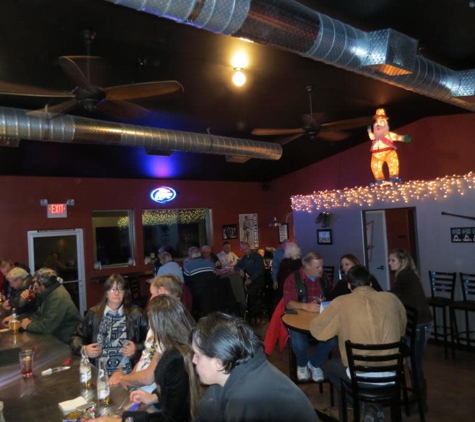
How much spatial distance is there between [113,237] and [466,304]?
6751 millimetres

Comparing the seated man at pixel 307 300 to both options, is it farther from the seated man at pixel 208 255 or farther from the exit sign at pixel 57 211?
the exit sign at pixel 57 211

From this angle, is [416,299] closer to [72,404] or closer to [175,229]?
[72,404]

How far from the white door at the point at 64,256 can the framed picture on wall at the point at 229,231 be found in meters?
3.56

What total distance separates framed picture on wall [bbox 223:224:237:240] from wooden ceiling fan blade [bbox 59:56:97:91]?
7.00 meters

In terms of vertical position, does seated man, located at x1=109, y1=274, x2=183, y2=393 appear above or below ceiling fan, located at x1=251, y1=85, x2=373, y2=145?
below

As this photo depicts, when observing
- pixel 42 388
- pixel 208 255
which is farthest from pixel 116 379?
pixel 208 255

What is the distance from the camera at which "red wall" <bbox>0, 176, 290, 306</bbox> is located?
7.53 m

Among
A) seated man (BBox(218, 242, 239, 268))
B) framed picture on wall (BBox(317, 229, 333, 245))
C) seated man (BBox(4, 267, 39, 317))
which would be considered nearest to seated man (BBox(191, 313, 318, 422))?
seated man (BBox(4, 267, 39, 317))

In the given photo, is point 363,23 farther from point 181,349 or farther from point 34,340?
point 34,340

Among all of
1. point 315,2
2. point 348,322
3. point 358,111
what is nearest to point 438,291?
point 358,111

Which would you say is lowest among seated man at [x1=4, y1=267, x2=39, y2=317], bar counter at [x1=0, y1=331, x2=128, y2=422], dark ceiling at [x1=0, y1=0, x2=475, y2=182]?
bar counter at [x1=0, y1=331, x2=128, y2=422]

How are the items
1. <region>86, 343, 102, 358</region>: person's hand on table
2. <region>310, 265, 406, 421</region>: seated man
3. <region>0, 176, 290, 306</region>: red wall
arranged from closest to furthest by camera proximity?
<region>86, 343, 102, 358</region>: person's hand on table
<region>310, 265, 406, 421</region>: seated man
<region>0, 176, 290, 306</region>: red wall

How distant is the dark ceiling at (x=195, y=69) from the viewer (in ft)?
11.8

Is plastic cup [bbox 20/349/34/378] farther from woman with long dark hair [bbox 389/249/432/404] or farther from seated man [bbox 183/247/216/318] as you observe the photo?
seated man [bbox 183/247/216/318]
